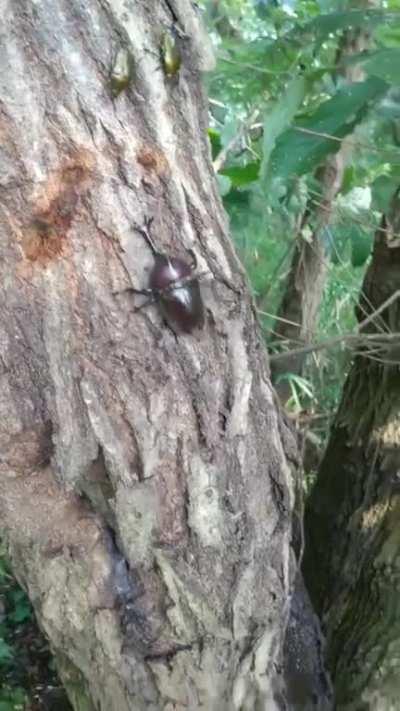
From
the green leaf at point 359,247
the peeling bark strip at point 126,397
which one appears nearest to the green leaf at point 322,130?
the peeling bark strip at point 126,397

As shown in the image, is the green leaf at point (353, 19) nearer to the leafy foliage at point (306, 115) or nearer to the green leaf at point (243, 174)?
the leafy foliage at point (306, 115)

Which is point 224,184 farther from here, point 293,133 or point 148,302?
point 148,302

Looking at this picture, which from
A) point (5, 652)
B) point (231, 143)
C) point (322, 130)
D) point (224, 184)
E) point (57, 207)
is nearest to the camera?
point (57, 207)

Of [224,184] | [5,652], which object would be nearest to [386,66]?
[224,184]

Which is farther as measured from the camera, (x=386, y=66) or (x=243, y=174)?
(x=243, y=174)

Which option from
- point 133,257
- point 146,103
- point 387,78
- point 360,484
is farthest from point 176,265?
point 360,484

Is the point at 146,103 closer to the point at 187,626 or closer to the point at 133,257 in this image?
the point at 133,257
